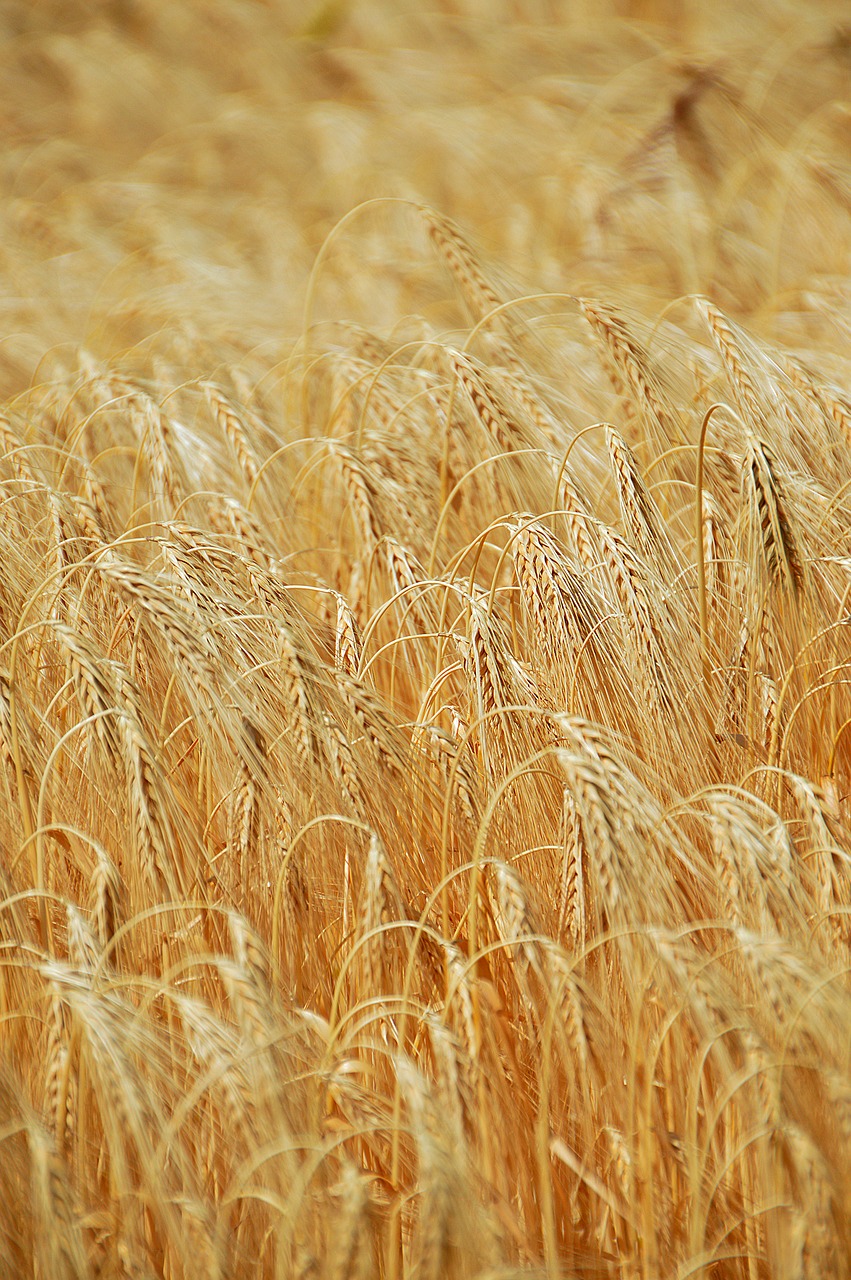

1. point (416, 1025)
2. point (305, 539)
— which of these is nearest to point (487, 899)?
point (416, 1025)

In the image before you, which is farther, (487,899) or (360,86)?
(360,86)

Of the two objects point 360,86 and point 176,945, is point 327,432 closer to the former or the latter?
point 176,945

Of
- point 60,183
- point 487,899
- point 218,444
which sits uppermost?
point 60,183

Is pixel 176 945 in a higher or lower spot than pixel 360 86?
lower

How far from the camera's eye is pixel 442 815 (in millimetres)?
1541

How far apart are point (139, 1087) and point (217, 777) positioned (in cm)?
54

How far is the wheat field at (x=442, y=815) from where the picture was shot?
106 cm

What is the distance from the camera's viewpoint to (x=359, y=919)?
1.41 meters

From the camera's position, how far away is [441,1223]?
0.89 m

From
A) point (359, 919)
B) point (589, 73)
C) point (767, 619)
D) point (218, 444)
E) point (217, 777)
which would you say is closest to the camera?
point (359, 919)

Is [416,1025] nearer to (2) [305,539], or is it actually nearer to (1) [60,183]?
(2) [305,539]

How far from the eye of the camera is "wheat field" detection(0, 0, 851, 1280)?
1062 millimetres

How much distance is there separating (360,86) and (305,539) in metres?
4.74

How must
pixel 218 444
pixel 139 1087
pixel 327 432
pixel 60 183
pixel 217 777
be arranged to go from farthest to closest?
pixel 60 183
pixel 218 444
pixel 327 432
pixel 217 777
pixel 139 1087
